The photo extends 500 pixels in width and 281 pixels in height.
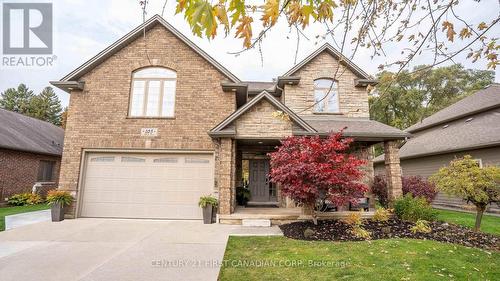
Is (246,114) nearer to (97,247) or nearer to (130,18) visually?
(97,247)

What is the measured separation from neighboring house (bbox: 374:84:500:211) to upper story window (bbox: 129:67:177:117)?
1047cm

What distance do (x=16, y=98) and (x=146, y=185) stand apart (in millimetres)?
53164

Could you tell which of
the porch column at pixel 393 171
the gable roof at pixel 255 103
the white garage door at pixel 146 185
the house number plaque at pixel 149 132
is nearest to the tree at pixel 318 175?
the gable roof at pixel 255 103

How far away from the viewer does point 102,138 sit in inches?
400

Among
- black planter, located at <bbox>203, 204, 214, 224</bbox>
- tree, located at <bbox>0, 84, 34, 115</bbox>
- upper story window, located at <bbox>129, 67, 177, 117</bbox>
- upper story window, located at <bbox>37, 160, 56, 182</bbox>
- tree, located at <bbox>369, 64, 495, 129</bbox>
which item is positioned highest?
tree, located at <bbox>0, 84, 34, 115</bbox>

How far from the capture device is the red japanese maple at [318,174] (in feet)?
23.5

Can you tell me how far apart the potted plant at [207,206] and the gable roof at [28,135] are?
37.4ft

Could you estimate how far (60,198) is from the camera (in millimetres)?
9281

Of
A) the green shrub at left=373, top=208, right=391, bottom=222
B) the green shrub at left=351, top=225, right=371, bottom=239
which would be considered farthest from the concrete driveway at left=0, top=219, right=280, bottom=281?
the green shrub at left=373, top=208, right=391, bottom=222

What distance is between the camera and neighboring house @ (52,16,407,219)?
949cm

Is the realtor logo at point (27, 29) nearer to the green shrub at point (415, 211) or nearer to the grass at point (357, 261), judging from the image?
the grass at point (357, 261)

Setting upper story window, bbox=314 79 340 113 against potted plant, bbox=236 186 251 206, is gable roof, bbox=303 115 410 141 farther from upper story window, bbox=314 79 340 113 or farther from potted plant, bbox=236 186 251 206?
potted plant, bbox=236 186 251 206

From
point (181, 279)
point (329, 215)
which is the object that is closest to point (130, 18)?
point (181, 279)

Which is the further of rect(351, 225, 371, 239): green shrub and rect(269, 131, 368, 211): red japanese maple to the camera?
rect(269, 131, 368, 211): red japanese maple
